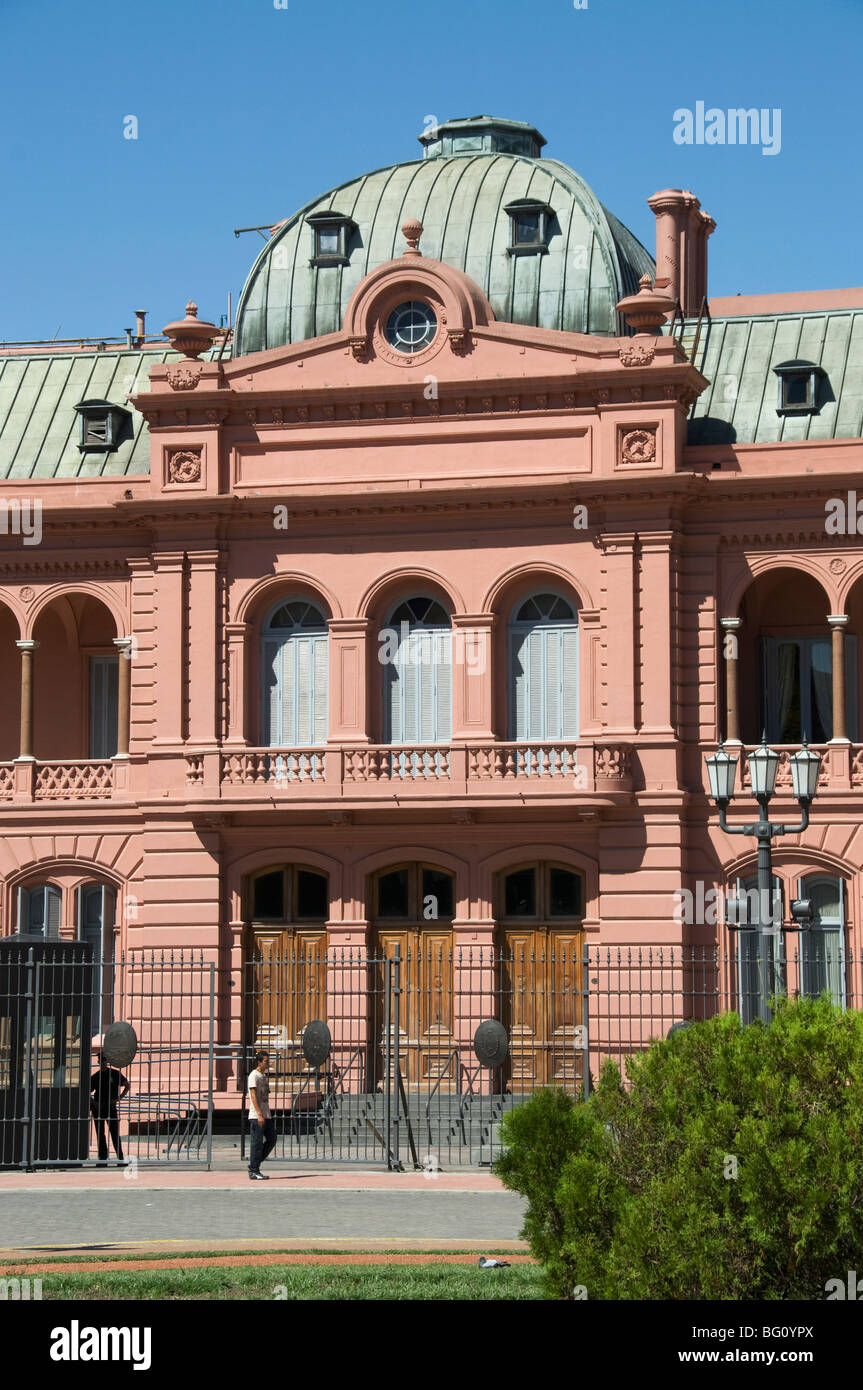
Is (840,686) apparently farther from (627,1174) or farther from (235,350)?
(627,1174)

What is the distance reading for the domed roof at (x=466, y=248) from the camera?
120 feet

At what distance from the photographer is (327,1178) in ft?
85.1

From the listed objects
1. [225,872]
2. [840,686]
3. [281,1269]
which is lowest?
[281,1269]

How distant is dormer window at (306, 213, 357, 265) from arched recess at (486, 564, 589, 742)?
6846mm

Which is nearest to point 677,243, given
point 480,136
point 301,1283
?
point 480,136

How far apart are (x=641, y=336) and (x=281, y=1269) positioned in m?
20.9

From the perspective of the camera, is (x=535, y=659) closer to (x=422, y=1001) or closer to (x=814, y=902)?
(x=422, y=1001)

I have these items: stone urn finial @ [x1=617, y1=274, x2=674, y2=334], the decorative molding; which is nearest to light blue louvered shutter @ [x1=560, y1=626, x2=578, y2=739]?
the decorative molding

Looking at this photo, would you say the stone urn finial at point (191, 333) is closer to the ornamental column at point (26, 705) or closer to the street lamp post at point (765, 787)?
the ornamental column at point (26, 705)

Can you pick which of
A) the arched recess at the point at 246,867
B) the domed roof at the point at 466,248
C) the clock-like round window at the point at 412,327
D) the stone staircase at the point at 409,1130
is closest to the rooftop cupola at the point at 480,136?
the domed roof at the point at 466,248

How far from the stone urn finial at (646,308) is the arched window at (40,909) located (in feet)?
44.3

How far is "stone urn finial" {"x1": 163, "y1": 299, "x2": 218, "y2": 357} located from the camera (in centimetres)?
3631
